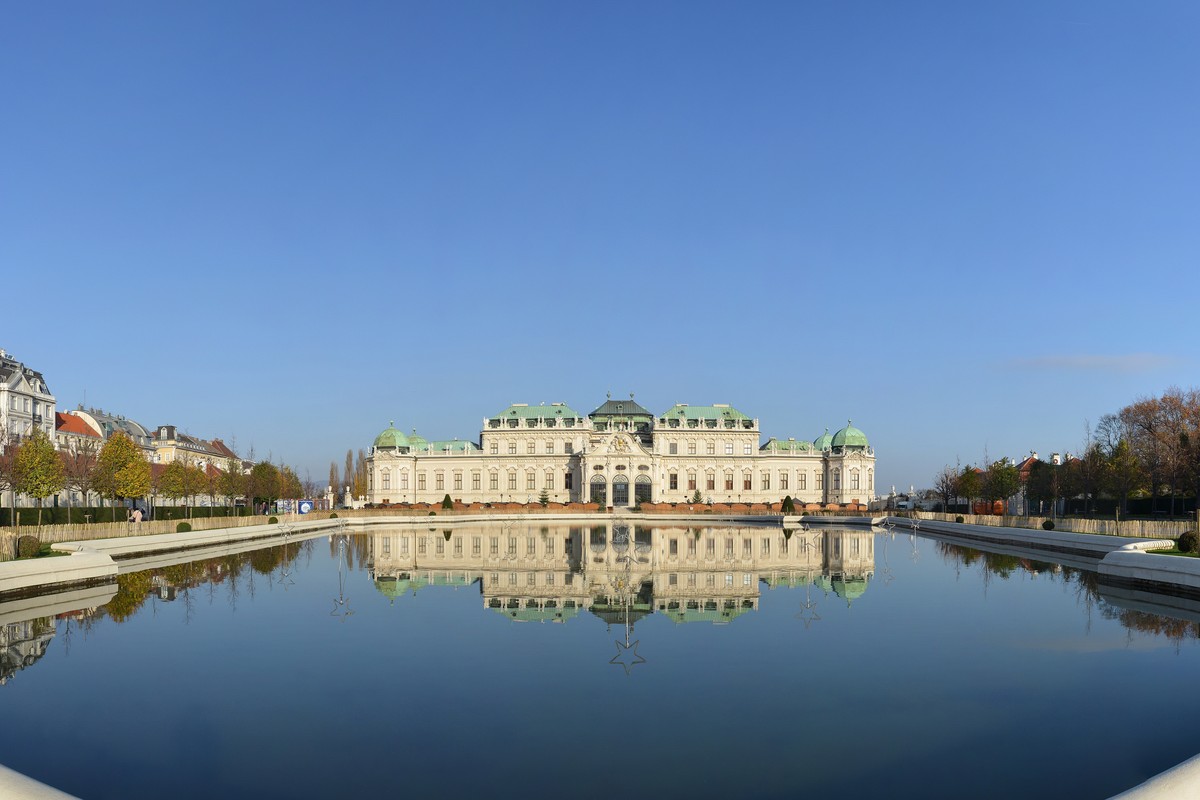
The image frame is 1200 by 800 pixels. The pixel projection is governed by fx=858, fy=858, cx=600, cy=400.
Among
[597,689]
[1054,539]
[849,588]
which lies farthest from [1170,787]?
[1054,539]

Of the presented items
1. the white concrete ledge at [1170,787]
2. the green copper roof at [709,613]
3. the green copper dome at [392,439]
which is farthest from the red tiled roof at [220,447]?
the white concrete ledge at [1170,787]

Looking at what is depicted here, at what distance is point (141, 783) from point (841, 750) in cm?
932

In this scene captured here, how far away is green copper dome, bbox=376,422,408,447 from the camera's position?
111m

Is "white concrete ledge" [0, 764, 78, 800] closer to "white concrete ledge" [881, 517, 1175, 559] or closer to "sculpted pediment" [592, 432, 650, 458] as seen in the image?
"white concrete ledge" [881, 517, 1175, 559]

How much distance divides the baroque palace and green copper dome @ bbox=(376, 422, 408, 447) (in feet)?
0.59

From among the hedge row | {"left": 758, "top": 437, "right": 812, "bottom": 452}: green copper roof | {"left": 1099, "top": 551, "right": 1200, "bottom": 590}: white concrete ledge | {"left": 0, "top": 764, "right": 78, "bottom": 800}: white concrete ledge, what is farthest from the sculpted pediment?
{"left": 0, "top": 764, "right": 78, "bottom": 800}: white concrete ledge

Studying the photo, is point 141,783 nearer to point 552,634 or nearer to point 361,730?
point 361,730

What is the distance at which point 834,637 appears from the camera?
20406 millimetres

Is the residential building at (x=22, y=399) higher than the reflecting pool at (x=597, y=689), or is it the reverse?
the residential building at (x=22, y=399)

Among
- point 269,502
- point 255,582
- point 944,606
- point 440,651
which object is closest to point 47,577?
point 255,582

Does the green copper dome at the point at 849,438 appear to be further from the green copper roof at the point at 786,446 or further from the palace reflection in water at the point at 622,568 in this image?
the palace reflection in water at the point at 622,568

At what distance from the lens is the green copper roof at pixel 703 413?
110 meters

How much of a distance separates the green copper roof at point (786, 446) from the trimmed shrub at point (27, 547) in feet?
296

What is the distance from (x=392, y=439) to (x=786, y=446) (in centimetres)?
5124
